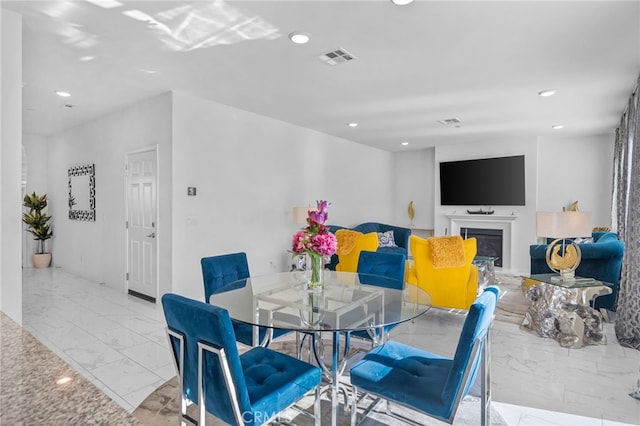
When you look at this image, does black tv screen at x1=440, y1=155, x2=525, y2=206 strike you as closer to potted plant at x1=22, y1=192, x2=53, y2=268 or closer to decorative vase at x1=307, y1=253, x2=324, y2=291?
decorative vase at x1=307, y1=253, x2=324, y2=291

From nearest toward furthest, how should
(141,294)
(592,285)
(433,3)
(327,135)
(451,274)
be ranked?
(433,3), (592,285), (451,274), (141,294), (327,135)

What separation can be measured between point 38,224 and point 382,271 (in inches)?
274

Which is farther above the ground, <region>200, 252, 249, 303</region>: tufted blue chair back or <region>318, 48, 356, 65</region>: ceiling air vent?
<region>318, 48, 356, 65</region>: ceiling air vent

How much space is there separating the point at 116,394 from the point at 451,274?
121 inches

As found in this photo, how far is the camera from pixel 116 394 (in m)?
2.47

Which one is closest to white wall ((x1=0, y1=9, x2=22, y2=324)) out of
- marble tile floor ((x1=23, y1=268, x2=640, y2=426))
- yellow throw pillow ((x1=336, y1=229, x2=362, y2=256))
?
marble tile floor ((x1=23, y1=268, x2=640, y2=426))

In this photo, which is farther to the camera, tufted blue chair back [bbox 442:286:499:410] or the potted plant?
the potted plant

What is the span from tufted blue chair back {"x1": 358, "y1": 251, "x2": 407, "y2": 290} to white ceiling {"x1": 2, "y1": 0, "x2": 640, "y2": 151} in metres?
1.75

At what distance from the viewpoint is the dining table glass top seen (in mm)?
1917

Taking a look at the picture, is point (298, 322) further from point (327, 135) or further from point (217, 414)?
point (327, 135)

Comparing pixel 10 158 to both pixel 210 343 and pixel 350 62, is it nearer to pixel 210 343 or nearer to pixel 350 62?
pixel 210 343

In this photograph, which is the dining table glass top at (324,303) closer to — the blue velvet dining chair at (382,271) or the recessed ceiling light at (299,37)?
the blue velvet dining chair at (382,271)

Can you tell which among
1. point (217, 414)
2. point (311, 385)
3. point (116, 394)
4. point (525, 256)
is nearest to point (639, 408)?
point (311, 385)

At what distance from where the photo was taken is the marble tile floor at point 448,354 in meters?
2.35
